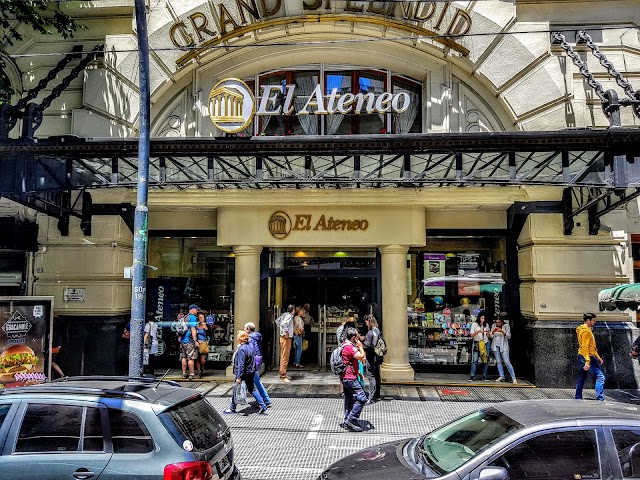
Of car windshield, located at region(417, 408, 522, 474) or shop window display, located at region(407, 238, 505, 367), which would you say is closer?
car windshield, located at region(417, 408, 522, 474)

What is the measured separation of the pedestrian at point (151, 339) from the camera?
13.5 meters

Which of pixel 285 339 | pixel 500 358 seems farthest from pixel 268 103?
pixel 500 358

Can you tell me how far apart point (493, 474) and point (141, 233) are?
254 inches

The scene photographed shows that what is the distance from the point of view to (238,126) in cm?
1075

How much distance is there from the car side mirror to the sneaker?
493cm

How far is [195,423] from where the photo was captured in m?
5.00

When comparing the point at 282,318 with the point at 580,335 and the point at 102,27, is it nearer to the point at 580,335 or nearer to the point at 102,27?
the point at 580,335

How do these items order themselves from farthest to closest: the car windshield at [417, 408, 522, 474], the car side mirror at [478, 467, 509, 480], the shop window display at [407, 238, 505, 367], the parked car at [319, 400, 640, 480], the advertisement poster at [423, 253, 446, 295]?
the advertisement poster at [423, 253, 446, 295], the shop window display at [407, 238, 505, 367], the car windshield at [417, 408, 522, 474], the parked car at [319, 400, 640, 480], the car side mirror at [478, 467, 509, 480]

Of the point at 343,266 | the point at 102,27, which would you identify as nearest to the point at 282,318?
the point at 343,266

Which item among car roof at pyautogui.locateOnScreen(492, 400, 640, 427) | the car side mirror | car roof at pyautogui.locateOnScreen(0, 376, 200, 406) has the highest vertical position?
car roof at pyautogui.locateOnScreen(0, 376, 200, 406)

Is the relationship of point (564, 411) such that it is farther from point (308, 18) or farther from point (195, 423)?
point (308, 18)

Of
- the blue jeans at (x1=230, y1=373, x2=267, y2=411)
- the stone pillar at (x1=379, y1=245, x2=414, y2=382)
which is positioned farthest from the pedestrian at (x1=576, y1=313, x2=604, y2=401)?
the blue jeans at (x1=230, y1=373, x2=267, y2=411)

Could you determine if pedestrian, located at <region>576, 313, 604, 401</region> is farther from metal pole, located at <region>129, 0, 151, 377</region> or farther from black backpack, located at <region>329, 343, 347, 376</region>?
metal pole, located at <region>129, 0, 151, 377</region>

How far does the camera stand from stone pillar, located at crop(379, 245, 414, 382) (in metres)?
13.1
